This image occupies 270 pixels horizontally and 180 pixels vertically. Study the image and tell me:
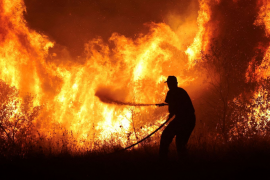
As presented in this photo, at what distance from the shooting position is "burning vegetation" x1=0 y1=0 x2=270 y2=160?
41.0ft

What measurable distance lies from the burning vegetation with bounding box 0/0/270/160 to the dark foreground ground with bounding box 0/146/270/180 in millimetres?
5589

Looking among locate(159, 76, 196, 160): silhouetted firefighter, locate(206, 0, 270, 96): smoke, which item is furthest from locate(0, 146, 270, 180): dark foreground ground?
locate(206, 0, 270, 96): smoke

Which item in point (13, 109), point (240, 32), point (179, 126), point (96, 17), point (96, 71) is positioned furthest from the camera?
point (96, 17)

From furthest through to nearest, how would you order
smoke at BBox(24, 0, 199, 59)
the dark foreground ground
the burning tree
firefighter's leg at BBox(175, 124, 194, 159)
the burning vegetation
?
1. smoke at BBox(24, 0, 199, 59)
2. the burning tree
3. the burning vegetation
4. firefighter's leg at BBox(175, 124, 194, 159)
5. the dark foreground ground

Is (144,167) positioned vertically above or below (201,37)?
below

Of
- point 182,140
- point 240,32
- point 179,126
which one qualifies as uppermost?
point 240,32

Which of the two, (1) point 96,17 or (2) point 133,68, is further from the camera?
(1) point 96,17

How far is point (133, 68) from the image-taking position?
1384 centimetres

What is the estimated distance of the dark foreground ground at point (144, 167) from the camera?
476 cm

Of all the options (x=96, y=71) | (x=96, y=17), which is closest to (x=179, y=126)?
(x=96, y=71)

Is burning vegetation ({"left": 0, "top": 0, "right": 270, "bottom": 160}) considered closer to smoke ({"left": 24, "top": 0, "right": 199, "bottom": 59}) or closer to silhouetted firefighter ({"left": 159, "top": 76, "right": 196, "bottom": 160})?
smoke ({"left": 24, "top": 0, "right": 199, "bottom": 59})

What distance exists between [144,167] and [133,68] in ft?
A: 29.7

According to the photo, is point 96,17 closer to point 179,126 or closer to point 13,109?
point 13,109

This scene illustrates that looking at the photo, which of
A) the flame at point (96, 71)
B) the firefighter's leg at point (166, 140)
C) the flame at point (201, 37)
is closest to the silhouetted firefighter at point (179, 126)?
the firefighter's leg at point (166, 140)
